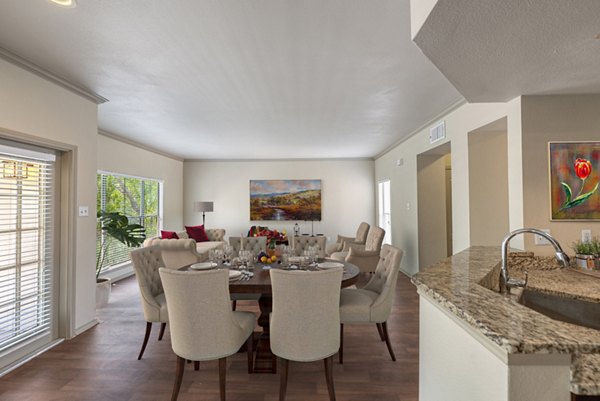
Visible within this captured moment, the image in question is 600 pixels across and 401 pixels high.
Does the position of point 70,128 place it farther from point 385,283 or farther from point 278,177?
point 278,177

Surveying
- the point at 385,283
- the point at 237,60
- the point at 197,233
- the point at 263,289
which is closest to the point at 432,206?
the point at 385,283

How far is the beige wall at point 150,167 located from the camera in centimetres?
525

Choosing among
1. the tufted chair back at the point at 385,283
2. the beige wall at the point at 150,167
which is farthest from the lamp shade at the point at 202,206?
the tufted chair back at the point at 385,283

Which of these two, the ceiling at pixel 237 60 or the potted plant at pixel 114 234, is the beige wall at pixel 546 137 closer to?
the ceiling at pixel 237 60

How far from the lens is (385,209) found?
7.45m

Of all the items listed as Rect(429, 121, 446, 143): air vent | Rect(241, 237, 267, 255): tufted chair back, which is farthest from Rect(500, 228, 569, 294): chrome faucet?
Rect(241, 237, 267, 255): tufted chair back

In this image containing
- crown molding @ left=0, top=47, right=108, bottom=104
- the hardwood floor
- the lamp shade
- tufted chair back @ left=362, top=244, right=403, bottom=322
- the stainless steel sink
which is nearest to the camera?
the stainless steel sink

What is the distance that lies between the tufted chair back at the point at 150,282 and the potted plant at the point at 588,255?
3.06 m

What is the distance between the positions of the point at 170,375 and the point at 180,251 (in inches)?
88.1

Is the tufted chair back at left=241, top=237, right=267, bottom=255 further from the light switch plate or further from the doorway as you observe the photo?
the light switch plate

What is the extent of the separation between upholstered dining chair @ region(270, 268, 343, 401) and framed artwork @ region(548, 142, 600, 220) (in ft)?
5.99

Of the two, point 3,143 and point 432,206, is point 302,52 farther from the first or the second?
point 432,206

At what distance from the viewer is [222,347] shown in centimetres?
205

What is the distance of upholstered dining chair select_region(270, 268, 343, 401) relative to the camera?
1996 mm
